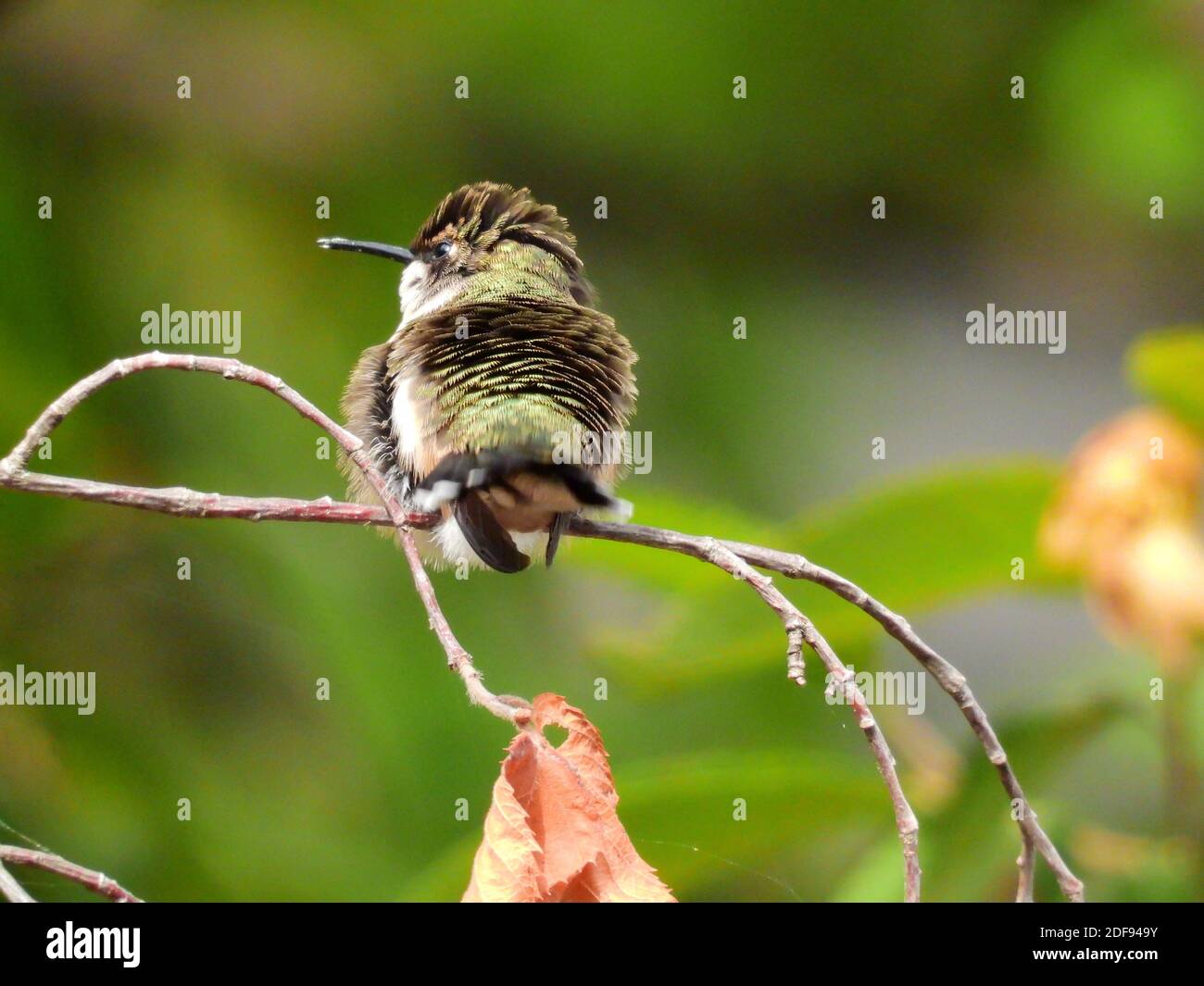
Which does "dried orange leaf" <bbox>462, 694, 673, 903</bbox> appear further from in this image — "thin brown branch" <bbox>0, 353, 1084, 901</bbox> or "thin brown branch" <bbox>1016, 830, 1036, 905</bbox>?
"thin brown branch" <bbox>1016, 830, 1036, 905</bbox>

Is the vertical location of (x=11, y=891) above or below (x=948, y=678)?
below

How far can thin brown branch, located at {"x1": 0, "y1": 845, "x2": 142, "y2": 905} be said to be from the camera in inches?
43.8

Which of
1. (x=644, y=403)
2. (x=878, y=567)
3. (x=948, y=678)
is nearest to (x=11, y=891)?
(x=948, y=678)

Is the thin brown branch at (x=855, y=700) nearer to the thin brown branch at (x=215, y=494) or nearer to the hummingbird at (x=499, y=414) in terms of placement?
the thin brown branch at (x=215, y=494)

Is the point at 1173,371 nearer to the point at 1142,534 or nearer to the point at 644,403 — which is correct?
the point at 1142,534

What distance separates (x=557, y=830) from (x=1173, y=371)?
1335 millimetres

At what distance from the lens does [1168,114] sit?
3.94 m

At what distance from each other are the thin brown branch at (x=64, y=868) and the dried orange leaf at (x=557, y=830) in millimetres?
302

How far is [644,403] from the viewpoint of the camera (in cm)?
392

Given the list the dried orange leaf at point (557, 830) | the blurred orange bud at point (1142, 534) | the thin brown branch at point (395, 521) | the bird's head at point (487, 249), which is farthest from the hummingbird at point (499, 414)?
the blurred orange bud at point (1142, 534)

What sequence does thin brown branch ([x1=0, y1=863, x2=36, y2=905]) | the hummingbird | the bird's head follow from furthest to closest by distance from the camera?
the bird's head → the hummingbird → thin brown branch ([x1=0, y1=863, x2=36, y2=905])

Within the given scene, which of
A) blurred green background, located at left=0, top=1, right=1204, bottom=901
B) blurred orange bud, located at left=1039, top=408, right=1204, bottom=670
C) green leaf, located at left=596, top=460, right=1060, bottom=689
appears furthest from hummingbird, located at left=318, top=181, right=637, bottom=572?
blurred orange bud, located at left=1039, top=408, right=1204, bottom=670

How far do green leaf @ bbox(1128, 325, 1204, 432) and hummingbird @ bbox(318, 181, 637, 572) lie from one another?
0.88 metres

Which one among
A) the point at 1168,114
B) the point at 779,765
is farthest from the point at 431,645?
the point at 1168,114
